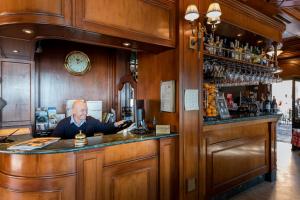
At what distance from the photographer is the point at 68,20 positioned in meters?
1.90

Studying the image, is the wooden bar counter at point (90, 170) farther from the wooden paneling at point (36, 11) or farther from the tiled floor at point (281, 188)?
the tiled floor at point (281, 188)

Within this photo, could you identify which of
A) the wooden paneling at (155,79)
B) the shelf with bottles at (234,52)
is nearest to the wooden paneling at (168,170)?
the wooden paneling at (155,79)

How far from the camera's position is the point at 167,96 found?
2701 mm

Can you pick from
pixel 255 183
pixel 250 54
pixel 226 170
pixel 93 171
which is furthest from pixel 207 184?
pixel 250 54

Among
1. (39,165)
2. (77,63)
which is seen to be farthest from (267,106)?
(39,165)

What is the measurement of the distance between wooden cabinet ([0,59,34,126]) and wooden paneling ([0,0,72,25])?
6.27 ft

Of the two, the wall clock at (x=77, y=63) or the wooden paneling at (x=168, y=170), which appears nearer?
the wooden paneling at (x=168, y=170)

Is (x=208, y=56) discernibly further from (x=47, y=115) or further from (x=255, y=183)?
(x=47, y=115)

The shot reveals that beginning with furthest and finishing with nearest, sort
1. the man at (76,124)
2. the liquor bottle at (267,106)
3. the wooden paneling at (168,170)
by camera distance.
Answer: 1. the liquor bottle at (267,106)
2. the man at (76,124)
3. the wooden paneling at (168,170)

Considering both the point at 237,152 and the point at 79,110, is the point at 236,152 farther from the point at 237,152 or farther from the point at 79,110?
the point at 79,110

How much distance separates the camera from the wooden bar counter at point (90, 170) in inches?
69.7

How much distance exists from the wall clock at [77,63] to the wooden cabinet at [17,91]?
73cm

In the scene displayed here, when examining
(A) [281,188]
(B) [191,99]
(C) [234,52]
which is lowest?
(A) [281,188]

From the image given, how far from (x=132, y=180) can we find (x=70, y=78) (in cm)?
280
